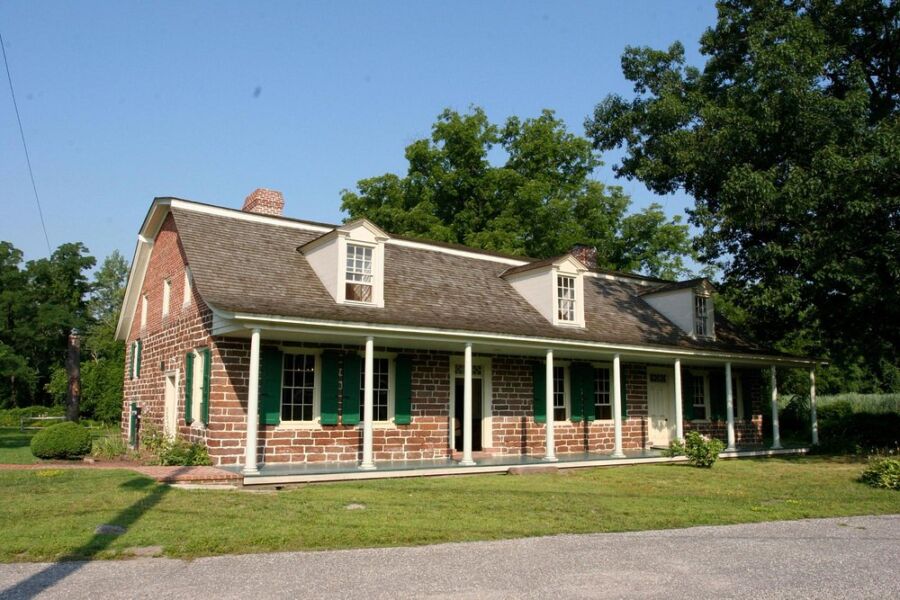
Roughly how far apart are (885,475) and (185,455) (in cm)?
1238

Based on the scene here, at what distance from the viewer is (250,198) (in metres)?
18.3

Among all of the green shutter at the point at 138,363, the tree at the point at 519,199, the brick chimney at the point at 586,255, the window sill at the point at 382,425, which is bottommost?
the window sill at the point at 382,425

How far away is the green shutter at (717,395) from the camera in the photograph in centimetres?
2097

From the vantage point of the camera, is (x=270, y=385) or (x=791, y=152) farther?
(x=791, y=152)

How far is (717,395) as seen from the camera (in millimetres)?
21062

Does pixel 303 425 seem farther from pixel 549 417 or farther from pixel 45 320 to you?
pixel 45 320

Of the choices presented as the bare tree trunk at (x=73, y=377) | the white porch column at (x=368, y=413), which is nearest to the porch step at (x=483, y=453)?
the white porch column at (x=368, y=413)

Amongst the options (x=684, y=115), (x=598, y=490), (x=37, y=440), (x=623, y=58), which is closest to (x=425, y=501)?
(x=598, y=490)

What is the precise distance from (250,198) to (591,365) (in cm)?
963

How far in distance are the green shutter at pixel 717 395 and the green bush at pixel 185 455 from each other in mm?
14474

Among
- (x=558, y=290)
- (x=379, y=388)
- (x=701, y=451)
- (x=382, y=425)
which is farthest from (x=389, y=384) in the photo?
(x=701, y=451)

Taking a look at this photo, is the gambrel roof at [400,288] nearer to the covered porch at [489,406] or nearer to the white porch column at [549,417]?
the covered porch at [489,406]

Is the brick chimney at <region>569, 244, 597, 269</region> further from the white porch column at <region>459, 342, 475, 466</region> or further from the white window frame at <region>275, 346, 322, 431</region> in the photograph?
the white window frame at <region>275, 346, 322, 431</region>

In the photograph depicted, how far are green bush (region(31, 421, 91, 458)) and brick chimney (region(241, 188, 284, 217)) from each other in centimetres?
655
